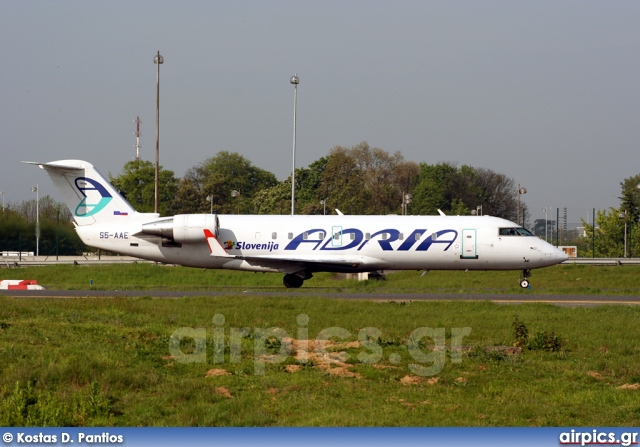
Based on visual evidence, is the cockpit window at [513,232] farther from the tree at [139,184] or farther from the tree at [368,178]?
the tree at [368,178]

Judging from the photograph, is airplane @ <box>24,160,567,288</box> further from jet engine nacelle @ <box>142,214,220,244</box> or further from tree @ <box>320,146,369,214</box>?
tree @ <box>320,146,369,214</box>

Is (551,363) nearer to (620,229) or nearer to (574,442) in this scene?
(574,442)

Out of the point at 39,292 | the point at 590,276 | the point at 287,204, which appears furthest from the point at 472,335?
the point at 287,204

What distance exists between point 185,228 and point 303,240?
5.13 meters

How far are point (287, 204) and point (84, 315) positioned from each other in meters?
82.4

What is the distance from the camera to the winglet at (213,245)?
35750mm

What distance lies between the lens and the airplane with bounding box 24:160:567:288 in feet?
120

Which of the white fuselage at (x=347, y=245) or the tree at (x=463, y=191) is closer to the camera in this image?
the white fuselage at (x=347, y=245)

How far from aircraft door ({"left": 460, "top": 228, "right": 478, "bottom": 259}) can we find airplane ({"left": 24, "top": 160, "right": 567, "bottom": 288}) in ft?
0.14

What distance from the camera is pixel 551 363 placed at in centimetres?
1639

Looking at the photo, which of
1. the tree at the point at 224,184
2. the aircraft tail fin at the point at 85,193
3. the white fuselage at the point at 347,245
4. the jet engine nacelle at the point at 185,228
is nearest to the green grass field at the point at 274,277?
the white fuselage at the point at 347,245

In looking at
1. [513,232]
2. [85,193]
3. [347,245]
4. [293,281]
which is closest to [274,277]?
[293,281]

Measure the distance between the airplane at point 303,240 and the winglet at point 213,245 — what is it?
10.4 inches

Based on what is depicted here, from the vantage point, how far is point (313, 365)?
Answer: 1562cm
